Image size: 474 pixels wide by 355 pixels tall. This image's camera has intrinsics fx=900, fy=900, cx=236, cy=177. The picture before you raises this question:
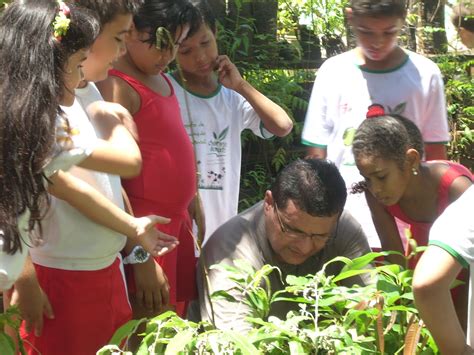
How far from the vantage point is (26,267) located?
7.86 feet

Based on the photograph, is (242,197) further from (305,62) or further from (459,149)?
(459,149)

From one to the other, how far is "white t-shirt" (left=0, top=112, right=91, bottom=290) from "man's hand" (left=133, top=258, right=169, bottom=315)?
0.55m

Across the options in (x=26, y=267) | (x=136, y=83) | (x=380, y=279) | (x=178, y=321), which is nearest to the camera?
(x=178, y=321)

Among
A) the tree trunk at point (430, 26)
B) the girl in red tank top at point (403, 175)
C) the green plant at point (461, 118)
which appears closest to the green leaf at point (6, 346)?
the girl in red tank top at point (403, 175)

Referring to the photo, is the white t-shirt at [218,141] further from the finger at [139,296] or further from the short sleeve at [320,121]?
the finger at [139,296]

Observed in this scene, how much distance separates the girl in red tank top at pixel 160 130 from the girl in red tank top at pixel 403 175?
582mm

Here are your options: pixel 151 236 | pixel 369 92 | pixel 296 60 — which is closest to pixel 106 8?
pixel 151 236

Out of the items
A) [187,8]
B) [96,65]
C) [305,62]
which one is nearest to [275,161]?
[305,62]

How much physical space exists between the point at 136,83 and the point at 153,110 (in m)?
0.10

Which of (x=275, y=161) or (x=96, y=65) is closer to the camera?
(x=96, y=65)

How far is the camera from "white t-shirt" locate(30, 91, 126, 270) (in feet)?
8.23

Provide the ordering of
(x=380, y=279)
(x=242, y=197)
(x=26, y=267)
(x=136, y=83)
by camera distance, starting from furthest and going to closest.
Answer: (x=242, y=197) < (x=136, y=83) < (x=26, y=267) < (x=380, y=279)

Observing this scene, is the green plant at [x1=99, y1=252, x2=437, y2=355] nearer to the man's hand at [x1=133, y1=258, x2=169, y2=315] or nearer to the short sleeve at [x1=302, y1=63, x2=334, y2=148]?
the man's hand at [x1=133, y1=258, x2=169, y2=315]

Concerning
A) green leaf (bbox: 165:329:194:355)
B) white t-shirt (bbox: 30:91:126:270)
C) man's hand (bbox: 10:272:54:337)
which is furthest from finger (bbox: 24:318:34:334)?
green leaf (bbox: 165:329:194:355)
